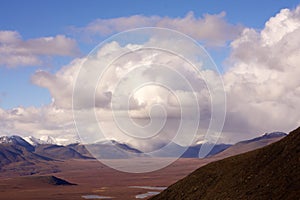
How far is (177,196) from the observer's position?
126 metres

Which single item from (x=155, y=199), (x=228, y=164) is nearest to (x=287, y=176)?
(x=228, y=164)

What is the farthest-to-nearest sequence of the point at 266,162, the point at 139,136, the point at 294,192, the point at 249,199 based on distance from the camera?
1. the point at 139,136
2. the point at 266,162
3. the point at 249,199
4. the point at 294,192

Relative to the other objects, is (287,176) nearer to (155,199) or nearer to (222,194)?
(222,194)

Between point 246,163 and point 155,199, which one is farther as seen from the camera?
point 155,199

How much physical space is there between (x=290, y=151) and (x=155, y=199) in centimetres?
4913

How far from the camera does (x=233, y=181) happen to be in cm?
10950

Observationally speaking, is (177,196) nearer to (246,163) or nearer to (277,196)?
(246,163)

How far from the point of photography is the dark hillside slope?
293 feet

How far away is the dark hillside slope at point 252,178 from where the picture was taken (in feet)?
293

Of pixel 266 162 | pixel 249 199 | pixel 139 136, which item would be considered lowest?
pixel 249 199

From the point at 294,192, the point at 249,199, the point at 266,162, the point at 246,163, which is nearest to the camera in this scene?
the point at 294,192

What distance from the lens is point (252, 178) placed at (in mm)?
103938

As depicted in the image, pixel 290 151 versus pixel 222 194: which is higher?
pixel 290 151

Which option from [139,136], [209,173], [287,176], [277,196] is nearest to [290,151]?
[287,176]
